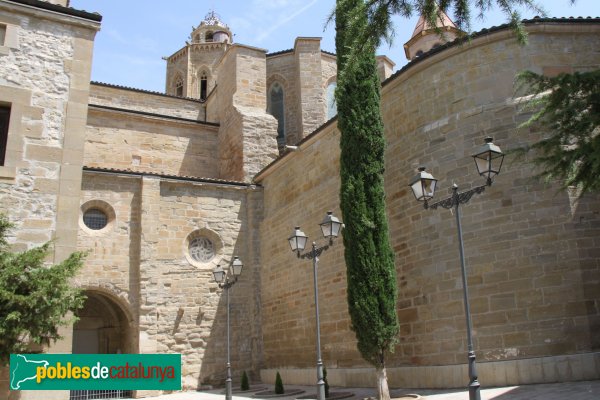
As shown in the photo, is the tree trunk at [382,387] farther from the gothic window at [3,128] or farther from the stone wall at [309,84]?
the stone wall at [309,84]

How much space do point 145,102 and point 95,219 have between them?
9.09m

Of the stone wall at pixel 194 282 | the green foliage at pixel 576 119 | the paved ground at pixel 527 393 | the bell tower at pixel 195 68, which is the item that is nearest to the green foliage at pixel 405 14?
the green foliage at pixel 576 119

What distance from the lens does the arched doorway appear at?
624 inches

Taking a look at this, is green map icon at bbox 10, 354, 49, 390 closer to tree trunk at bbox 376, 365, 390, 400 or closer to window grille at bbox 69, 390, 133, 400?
tree trunk at bbox 376, 365, 390, 400

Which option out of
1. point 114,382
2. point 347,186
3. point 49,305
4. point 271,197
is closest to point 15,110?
point 49,305

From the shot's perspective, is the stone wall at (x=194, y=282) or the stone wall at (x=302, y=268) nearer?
the stone wall at (x=302, y=268)

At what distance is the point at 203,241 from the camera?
16891 millimetres

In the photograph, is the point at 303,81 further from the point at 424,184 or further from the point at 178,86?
the point at 424,184

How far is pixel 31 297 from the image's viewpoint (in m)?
8.16

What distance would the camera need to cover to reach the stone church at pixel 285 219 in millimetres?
9539

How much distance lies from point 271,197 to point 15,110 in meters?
9.24

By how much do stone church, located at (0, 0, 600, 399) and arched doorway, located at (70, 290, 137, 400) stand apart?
6cm

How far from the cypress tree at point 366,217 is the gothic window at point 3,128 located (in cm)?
579

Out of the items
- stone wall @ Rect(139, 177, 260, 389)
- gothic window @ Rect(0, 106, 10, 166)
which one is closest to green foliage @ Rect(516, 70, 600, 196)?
gothic window @ Rect(0, 106, 10, 166)
